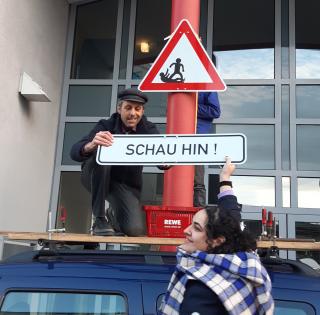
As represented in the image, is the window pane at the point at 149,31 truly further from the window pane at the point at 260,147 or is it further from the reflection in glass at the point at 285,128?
the reflection in glass at the point at 285,128

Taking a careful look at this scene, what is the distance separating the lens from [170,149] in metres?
2.74

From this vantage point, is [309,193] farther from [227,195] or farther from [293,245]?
[227,195]

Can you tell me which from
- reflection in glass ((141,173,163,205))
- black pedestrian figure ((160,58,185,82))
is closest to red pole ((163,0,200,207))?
black pedestrian figure ((160,58,185,82))

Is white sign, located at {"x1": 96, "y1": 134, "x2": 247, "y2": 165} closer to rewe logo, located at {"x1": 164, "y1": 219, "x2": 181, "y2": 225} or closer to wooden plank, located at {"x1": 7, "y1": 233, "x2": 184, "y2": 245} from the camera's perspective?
rewe logo, located at {"x1": 164, "y1": 219, "x2": 181, "y2": 225}

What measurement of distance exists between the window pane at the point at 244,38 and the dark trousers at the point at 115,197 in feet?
14.3

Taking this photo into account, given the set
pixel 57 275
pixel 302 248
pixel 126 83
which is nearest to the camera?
pixel 57 275

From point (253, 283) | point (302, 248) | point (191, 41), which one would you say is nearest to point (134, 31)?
point (191, 41)

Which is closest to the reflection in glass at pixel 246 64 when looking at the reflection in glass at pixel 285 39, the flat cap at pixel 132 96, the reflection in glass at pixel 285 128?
A: the reflection in glass at pixel 285 39

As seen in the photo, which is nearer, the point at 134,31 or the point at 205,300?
the point at 205,300

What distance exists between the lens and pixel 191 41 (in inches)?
129

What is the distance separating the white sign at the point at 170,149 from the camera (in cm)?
265

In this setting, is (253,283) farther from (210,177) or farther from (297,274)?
(210,177)

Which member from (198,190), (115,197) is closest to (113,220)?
(115,197)

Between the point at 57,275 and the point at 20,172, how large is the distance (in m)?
4.23
